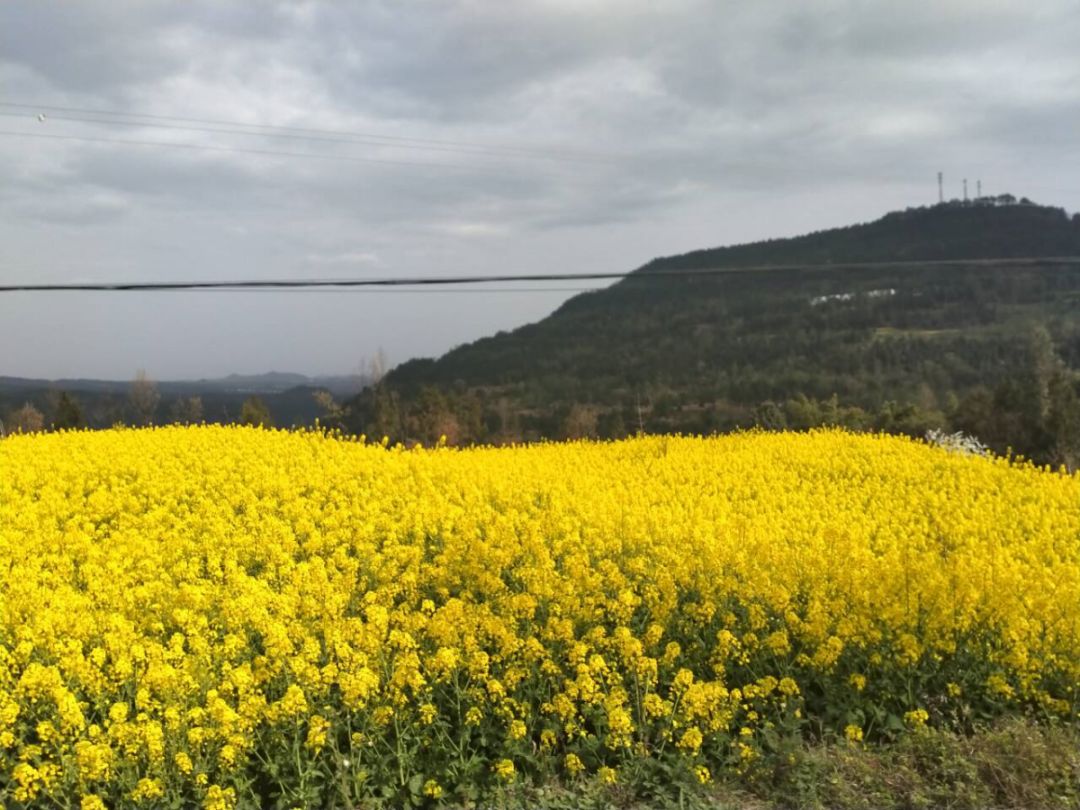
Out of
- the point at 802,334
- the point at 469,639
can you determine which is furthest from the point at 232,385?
the point at 802,334

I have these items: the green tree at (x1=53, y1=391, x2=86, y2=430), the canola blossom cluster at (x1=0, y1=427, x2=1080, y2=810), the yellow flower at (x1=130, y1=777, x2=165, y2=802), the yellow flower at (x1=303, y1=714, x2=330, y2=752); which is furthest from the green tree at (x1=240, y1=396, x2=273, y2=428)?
the yellow flower at (x1=130, y1=777, x2=165, y2=802)

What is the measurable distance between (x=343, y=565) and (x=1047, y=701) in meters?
4.76

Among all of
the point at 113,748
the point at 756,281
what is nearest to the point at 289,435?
the point at 113,748

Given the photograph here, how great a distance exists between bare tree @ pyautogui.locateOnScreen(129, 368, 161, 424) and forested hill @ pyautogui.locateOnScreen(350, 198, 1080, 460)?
6.24 meters

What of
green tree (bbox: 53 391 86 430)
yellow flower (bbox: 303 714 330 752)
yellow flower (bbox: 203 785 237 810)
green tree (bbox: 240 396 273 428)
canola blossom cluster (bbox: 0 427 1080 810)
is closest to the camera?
yellow flower (bbox: 203 785 237 810)

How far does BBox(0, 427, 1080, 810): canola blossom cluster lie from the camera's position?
398cm

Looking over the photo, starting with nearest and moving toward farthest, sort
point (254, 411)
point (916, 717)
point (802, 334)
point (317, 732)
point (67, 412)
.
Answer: point (317, 732) < point (916, 717) < point (254, 411) < point (67, 412) < point (802, 334)

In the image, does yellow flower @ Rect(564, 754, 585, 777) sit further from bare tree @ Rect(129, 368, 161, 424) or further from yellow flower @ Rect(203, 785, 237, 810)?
bare tree @ Rect(129, 368, 161, 424)

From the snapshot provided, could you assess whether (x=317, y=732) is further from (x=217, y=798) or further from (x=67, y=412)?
(x=67, y=412)

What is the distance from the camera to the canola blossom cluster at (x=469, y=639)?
3977 mm

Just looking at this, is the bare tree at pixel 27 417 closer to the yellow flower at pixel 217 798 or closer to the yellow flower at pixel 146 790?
the yellow flower at pixel 146 790

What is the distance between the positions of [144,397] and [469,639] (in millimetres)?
18667

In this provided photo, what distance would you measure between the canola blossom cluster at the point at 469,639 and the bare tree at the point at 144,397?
35.9 ft

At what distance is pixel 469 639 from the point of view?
4.62 metres
